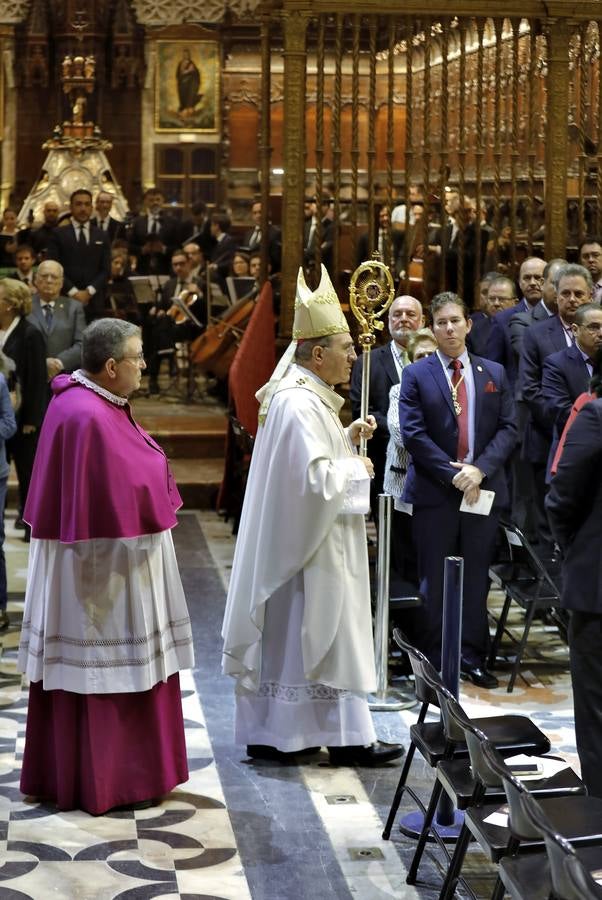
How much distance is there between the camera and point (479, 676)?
6.88 metres

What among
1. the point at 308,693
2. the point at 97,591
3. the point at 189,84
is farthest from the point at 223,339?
the point at 189,84

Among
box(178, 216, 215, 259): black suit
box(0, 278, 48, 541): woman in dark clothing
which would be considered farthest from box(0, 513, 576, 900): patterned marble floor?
box(178, 216, 215, 259): black suit

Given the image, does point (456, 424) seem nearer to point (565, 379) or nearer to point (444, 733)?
point (565, 379)

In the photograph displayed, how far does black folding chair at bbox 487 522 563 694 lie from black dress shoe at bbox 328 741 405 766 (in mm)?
1148

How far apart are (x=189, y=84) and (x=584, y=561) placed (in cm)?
1703

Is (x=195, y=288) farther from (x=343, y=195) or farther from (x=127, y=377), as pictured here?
(x=127, y=377)

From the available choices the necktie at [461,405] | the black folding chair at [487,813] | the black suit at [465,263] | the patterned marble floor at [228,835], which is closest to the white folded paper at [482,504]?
the necktie at [461,405]

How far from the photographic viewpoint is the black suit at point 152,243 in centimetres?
1579

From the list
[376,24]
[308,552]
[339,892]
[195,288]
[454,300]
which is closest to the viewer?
[339,892]

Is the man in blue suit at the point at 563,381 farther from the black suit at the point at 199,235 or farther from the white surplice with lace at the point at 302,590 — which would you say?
the black suit at the point at 199,235

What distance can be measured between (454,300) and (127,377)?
2.16 meters

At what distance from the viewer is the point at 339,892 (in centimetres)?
462

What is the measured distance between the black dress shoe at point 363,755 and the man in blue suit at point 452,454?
44.0 inches

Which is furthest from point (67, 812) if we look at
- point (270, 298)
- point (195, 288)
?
point (195, 288)
